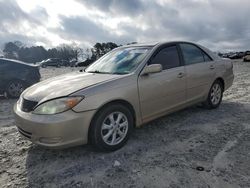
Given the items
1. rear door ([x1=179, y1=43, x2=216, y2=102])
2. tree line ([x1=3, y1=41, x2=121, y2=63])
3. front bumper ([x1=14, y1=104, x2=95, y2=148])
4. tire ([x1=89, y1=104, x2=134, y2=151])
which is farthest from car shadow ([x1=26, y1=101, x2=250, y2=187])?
tree line ([x1=3, y1=41, x2=121, y2=63])

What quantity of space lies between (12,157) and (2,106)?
3.82 metres

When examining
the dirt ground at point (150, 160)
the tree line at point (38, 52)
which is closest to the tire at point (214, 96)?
the dirt ground at point (150, 160)

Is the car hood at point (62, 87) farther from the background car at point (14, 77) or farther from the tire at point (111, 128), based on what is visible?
the background car at point (14, 77)

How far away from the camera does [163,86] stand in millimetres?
3967

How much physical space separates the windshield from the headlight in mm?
A: 1056

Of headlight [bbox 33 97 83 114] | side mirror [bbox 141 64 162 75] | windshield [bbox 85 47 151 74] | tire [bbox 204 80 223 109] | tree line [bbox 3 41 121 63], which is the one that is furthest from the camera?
tree line [bbox 3 41 121 63]

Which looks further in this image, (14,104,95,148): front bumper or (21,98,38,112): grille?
(21,98,38,112): grille

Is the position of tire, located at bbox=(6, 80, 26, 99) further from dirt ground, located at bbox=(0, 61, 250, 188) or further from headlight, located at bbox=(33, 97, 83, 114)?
headlight, located at bbox=(33, 97, 83, 114)

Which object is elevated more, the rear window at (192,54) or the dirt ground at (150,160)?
the rear window at (192,54)

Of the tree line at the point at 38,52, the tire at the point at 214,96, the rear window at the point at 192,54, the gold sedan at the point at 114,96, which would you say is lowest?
the tire at the point at 214,96

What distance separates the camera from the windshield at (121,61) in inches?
153

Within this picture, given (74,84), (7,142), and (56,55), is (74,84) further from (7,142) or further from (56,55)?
(56,55)

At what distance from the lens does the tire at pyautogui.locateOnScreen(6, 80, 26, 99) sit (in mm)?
7848

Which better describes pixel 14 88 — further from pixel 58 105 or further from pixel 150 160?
pixel 150 160
